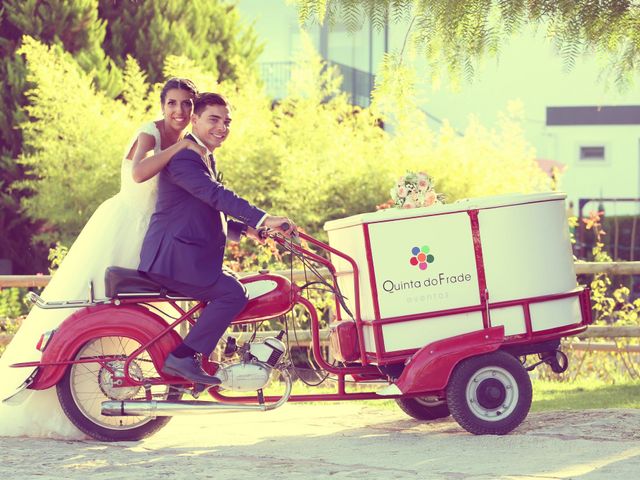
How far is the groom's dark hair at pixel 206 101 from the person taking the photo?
21.3ft

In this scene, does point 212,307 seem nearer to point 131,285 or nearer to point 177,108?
point 131,285

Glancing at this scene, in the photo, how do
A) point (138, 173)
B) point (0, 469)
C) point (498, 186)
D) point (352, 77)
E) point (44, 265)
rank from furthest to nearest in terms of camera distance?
1. point (352, 77)
2. point (44, 265)
3. point (498, 186)
4. point (138, 173)
5. point (0, 469)

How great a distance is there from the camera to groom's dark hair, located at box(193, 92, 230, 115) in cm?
650

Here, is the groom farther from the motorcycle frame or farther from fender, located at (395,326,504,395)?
fender, located at (395,326,504,395)

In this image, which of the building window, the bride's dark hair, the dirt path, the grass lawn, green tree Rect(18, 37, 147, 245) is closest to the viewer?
the dirt path

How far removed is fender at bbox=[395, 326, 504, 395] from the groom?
97 cm

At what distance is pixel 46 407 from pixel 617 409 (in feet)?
11.2

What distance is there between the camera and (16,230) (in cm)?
1609

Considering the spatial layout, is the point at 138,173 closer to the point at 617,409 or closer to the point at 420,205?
the point at 420,205

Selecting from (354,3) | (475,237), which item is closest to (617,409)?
(475,237)

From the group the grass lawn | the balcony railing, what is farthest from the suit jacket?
the balcony railing

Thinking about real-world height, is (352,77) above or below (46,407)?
above

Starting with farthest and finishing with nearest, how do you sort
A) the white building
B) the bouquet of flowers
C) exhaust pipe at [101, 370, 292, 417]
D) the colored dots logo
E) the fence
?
the white building, the fence, the bouquet of flowers, the colored dots logo, exhaust pipe at [101, 370, 292, 417]

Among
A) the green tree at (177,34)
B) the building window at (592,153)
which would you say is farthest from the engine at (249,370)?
the building window at (592,153)
